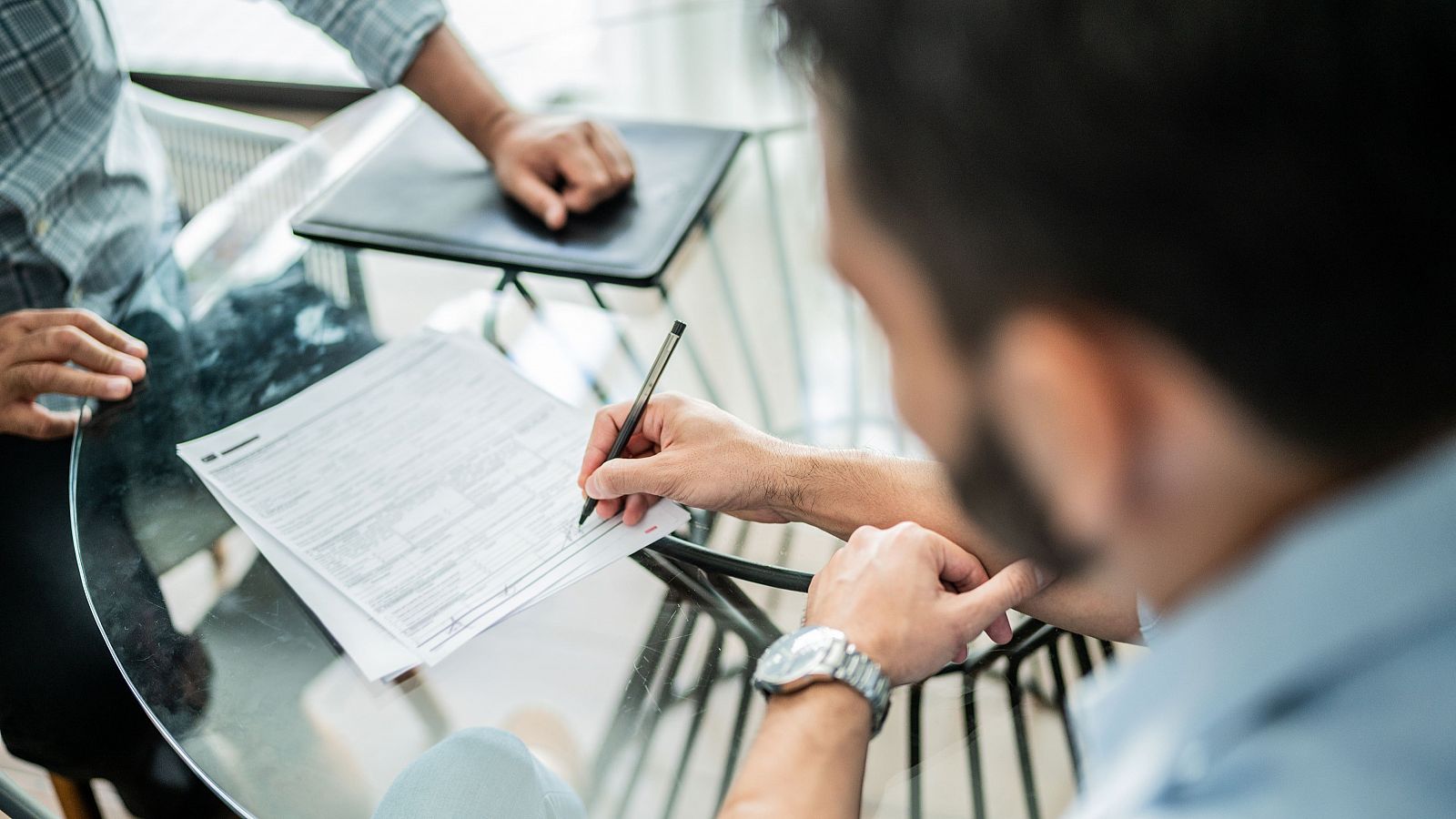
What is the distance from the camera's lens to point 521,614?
2.53 ft

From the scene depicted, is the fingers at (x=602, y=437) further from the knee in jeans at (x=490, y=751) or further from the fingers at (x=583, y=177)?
the fingers at (x=583, y=177)

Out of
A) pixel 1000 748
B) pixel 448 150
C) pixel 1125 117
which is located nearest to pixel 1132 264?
pixel 1125 117

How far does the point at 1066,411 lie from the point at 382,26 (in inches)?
44.4

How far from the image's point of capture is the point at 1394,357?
360mm

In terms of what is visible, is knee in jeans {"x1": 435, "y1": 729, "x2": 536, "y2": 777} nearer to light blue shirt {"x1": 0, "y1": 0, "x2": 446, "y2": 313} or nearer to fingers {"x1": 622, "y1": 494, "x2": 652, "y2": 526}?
fingers {"x1": 622, "y1": 494, "x2": 652, "y2": 526}

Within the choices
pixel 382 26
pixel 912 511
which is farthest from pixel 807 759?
pixel 382 26

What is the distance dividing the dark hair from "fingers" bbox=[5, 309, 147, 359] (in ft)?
2.98

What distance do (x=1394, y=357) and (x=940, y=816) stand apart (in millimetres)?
480

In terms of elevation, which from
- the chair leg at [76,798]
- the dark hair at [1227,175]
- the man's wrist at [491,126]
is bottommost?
the chair leg at [76,798]

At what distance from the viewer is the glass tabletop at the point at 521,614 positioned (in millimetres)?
717

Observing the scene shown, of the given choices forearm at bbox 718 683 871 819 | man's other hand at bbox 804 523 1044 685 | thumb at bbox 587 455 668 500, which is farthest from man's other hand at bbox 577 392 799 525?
forearm at bbox 718 683 871 819

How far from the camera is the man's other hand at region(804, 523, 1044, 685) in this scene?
27.8 inches

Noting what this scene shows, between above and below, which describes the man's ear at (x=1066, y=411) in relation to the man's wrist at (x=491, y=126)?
below

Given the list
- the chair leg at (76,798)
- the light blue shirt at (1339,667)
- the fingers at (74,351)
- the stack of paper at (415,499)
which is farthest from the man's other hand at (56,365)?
the light blue shirt at (1339,667)
